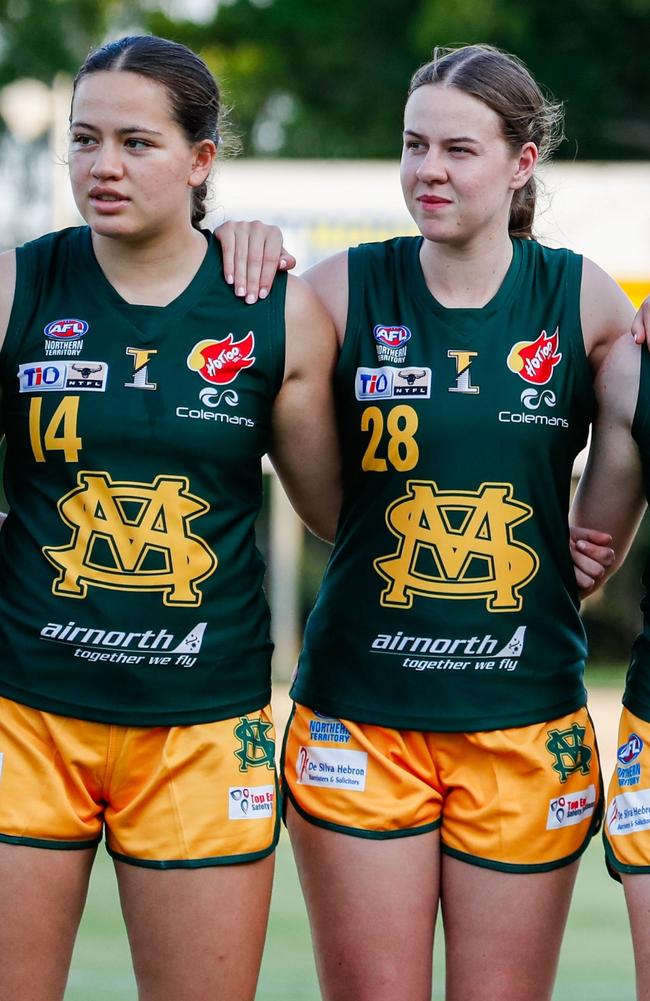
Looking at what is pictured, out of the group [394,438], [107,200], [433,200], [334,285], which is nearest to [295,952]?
[394,438]

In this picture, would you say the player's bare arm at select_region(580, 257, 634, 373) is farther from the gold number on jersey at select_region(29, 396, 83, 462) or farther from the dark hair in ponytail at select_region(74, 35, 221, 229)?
the gold number on jersey at select_region(29, 396, 83, 462)

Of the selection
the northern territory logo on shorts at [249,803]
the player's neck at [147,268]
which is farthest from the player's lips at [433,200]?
the northern territory logo on shorts at [249,803]

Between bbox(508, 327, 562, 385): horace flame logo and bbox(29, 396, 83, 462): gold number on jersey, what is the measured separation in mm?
870

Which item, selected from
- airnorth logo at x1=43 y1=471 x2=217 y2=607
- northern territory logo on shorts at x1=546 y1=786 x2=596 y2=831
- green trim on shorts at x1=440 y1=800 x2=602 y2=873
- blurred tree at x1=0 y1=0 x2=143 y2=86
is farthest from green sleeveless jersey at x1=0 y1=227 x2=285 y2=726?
blurred tree at x1=0 y1=0 x2=143 y2=86

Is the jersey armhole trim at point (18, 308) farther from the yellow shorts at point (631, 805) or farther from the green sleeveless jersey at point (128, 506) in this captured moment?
the yellow shorts at point (631, 805)

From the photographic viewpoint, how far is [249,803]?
2.86m

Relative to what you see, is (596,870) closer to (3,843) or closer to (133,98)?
(3,843)

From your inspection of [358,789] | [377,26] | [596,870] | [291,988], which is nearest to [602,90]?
[377,26]

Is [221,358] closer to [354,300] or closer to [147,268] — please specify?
[147,268]

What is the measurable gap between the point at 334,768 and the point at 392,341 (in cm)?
86

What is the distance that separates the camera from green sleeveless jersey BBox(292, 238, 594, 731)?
9.75 feet

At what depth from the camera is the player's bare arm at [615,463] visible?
298 centimetres

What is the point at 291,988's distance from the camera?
15.1 ft

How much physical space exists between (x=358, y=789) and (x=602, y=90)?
48.2ft
